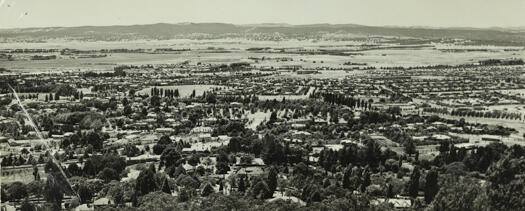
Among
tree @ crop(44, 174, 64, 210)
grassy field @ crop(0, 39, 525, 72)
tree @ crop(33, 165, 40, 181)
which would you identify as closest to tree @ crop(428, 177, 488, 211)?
tree @ crop(44, 174, 64, 210)

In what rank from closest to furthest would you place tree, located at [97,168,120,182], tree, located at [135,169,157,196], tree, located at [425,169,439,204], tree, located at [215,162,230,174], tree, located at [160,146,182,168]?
tree, located at [425,169,439,204] → tree, located at [135,169,157,196] → tree, located at [97,168,120,182] → tree, located at [215,162,230,174] → tree, located at [160,146,182,168]

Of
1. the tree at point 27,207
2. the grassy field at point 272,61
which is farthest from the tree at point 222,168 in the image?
the grassy field at point 272,61

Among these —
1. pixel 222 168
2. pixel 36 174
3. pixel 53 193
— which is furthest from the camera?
pixel 222 168

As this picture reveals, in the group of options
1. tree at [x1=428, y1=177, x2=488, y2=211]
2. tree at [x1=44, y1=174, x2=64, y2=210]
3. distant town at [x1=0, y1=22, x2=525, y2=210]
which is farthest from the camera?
Result: distant town at [x1=0, y1=22, x2=525, y2=210]

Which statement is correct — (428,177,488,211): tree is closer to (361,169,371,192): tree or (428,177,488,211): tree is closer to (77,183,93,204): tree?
(361,169,371,192): tree

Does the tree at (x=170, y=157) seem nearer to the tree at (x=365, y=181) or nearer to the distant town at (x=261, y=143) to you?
the distant town at (x=261, y=143)

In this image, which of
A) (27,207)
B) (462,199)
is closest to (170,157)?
(27,207)

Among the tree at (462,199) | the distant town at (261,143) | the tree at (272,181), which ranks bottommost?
the distant town at (261,143)

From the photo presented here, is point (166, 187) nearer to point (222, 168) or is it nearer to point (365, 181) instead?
point (222, 168)
